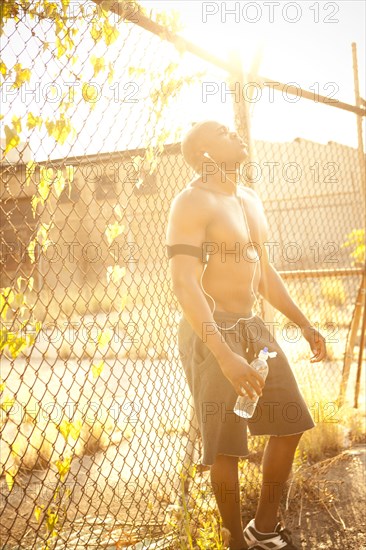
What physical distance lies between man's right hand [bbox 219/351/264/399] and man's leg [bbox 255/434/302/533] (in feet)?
2.05

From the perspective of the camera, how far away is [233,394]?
262 centimetres

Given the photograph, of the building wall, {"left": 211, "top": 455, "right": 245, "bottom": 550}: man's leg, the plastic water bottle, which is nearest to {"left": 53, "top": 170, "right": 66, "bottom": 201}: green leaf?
the building wall

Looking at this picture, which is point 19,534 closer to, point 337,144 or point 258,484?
point 258,484

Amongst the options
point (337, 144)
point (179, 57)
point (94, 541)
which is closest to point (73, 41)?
point (179, 57)

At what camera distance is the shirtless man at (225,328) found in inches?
101

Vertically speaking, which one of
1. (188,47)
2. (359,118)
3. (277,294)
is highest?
(359,118)

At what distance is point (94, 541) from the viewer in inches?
118

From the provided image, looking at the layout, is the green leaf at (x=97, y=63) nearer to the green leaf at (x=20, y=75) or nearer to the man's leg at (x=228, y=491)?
the green leaf at (x=20, y=75)

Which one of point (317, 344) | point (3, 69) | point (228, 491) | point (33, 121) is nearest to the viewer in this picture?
point (3, 69)

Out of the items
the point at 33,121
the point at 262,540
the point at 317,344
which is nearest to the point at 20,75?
the point at 33,121

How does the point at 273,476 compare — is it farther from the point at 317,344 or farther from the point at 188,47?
the point at 188,47

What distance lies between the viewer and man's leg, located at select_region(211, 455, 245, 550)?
2.61 meters

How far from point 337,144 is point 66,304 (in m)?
22.6

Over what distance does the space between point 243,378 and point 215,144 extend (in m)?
1.20
